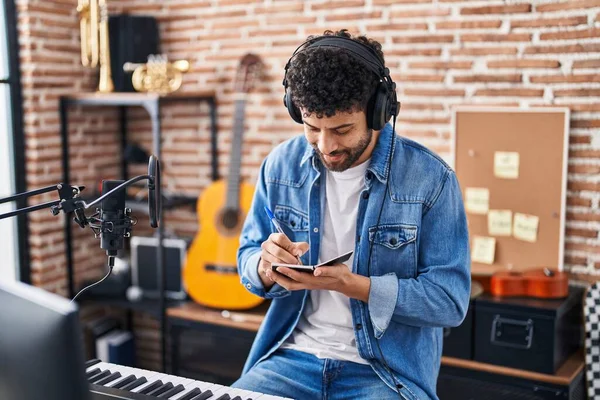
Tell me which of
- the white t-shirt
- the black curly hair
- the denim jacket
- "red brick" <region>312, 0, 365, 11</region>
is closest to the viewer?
the black curly hair

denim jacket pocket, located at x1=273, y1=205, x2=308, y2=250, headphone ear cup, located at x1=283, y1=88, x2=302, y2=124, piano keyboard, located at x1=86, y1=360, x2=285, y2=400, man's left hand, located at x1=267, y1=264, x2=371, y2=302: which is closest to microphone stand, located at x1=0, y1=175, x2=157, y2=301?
piano keyboard, located at x1=86, y1=360, x2=285, y2=400

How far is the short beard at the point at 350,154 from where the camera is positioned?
6.46 ft

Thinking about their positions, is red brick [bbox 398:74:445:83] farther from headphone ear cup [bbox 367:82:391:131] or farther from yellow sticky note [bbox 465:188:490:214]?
headphone ear cup [bbox 367:82:391:131]

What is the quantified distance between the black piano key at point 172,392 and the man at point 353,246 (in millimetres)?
349

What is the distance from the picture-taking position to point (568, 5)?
2.86 meters

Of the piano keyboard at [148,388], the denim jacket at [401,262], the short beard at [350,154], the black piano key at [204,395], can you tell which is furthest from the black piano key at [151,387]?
the short beard at [350,154]

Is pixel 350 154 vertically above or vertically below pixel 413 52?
below

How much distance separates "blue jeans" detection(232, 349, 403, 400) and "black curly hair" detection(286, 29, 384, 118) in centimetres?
70

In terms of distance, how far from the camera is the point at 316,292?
83.6 inches

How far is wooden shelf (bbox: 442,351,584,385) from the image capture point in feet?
8.77

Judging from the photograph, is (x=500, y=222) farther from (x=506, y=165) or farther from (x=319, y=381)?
(x=319, y=381)

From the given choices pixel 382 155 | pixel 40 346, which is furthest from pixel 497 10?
pixel 40 346

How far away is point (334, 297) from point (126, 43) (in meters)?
2.11

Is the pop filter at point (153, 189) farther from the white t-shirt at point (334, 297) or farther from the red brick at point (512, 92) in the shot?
the red brick at point (512, 92)
